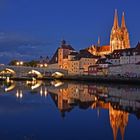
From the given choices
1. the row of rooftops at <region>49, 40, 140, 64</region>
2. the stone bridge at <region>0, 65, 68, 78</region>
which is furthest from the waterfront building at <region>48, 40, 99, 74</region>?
the stone bridge at <region>0, 65, 68, 78</region>

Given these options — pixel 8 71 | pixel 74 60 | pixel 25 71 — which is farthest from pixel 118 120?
pixel 8 71

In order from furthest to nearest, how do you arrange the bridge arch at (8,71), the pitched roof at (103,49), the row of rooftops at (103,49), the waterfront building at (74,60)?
the pitched roof at (103,49), the waterfront building at (74,60), the bridge arch at (8,71), the row of rooftops at (103,49)

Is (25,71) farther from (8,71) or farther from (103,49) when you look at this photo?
(103,49)

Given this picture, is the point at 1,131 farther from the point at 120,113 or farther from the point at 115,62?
the point at 115,62

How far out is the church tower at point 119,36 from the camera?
2606 inches

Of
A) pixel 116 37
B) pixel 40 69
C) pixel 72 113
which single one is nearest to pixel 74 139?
pixel 72 113

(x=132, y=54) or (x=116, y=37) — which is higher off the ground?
(x=116, y=37)

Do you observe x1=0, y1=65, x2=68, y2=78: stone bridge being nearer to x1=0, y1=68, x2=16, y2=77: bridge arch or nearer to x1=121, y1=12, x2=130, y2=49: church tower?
x1=0, y1=68, x2=16, y2=77: bridge arch

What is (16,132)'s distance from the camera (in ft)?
31.7

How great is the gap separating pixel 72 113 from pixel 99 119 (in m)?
1.74

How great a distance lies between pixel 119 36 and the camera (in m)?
66.1

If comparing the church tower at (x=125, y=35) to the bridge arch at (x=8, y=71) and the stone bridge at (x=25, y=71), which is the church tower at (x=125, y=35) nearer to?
the stone bridge at (x=25, y=71)

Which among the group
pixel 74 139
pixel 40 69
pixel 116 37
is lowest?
pixel 74 139

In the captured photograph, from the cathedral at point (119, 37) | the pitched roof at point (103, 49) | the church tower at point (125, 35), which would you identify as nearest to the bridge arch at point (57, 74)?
the cathedral at point (119, 37)
